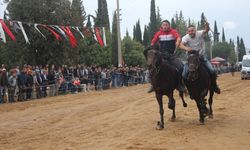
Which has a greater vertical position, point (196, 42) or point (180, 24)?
point (180, 24)

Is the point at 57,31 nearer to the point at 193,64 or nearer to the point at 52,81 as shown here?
the point at 52,81

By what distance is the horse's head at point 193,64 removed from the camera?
12273 millimetres

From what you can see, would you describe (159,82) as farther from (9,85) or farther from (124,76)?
(124,76)

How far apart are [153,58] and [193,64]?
1.03 m

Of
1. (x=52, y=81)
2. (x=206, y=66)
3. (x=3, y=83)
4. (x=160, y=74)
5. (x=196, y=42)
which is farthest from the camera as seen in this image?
(x=52, y=81)

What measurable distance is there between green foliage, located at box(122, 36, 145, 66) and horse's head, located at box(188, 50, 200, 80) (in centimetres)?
6388

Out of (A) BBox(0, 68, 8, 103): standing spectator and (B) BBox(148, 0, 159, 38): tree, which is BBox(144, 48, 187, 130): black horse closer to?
(A) BBox(0, 68, 8, 103): standing spectator

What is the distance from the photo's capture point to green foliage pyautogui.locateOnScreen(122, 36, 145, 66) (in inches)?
3044

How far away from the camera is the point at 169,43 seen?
1347 cm

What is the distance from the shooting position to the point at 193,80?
12.6 meters

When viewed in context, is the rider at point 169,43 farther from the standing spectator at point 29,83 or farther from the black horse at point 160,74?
the standing spectator at point 29,83

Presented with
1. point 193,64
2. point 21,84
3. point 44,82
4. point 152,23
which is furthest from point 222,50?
→ point 193,64

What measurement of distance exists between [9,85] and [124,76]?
15.6 meters

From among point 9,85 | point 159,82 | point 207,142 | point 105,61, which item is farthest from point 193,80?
point 105,61
